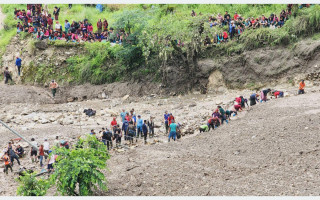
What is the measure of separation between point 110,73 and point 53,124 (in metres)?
9.14

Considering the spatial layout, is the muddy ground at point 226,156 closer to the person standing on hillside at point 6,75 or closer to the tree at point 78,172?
the tree at point 78,172

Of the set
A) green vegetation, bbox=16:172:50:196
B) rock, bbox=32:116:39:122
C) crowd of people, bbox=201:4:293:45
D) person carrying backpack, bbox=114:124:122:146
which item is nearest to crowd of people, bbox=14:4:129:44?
crowd of people, bbox=201:4:293:45

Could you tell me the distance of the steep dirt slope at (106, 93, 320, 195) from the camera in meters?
13.0

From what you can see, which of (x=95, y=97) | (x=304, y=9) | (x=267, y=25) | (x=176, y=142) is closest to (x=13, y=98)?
(x=95, y=97)

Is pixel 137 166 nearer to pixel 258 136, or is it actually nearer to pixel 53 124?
pixel 258 136

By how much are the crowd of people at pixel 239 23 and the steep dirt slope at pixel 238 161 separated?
38.9 feet

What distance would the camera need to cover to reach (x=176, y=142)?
18062 mm

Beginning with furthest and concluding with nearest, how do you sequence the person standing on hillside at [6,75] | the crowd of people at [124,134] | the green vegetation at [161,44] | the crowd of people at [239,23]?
1. the person standing on hillside at [6,75]
2. the crowd of people at [239,23]
3. the green vegetation at [161,44]
4. the crowd of people at [124,134]

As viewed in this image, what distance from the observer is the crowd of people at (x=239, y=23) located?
29.4 m

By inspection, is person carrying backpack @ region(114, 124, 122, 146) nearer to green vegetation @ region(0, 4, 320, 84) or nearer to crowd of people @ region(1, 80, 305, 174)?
crowd of people @ region(1, 80, 305, 174)

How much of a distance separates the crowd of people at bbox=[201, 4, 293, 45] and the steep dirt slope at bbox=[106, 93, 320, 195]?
11.9 m

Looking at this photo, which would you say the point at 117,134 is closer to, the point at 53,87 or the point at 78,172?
the point at 78,172

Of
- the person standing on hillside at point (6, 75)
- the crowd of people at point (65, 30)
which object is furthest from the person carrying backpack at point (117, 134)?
the person standing on hillside at point (6, 75)

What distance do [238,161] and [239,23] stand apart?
56.8ft
